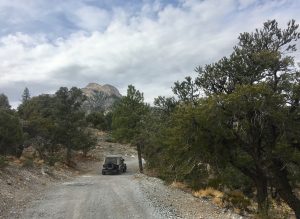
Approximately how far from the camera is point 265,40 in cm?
2109

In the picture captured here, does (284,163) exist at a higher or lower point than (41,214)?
higher

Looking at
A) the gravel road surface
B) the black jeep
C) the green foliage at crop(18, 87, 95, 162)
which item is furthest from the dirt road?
the green foliage at crop(18, 87, 95, 162)

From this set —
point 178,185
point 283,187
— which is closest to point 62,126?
point 178,185

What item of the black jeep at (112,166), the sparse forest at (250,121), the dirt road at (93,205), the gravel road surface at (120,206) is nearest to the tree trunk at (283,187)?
the sparse forest at (250,121)

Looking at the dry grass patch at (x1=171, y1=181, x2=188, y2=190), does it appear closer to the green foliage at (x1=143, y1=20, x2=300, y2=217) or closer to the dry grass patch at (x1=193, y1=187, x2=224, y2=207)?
the dry grass patch at (x1=193, y1=187, x2=224, y2=207)

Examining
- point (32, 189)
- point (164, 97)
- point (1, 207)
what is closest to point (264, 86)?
point (1, 207)

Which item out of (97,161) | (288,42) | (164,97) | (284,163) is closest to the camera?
(284,163)

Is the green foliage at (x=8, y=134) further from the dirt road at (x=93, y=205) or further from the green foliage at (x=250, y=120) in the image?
the green foliage at (x=250, y=120)

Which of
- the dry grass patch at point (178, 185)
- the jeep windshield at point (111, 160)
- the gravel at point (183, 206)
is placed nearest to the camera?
the gravel at point (183, 206)

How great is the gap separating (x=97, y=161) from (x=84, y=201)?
4255 cm

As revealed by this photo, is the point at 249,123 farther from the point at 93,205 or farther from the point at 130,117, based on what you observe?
the point at 130,117

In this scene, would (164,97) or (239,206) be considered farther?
(164,97)

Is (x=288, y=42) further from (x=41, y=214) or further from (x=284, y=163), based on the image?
(x=41, y=214)

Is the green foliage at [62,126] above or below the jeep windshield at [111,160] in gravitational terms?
above
